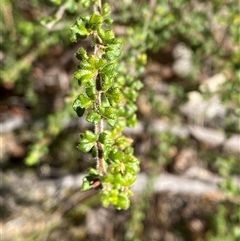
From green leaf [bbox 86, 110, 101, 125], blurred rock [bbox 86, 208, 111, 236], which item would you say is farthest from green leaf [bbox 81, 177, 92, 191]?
blurred rock [bbox 86, 208, 111, 236]

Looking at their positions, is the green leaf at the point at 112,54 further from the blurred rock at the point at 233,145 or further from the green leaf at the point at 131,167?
the blurred rock at the point at 233,145

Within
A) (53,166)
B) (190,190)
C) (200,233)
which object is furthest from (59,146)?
(200,233)

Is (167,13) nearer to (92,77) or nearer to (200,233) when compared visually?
(92,77)

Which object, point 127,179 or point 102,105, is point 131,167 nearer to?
point 127,179

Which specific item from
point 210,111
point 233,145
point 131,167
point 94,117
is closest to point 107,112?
point 94,117

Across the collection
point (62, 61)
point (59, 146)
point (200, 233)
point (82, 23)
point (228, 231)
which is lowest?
point (200, 233)

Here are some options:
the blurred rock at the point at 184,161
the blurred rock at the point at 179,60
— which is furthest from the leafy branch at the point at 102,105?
the blurred rock at the point at 179,60

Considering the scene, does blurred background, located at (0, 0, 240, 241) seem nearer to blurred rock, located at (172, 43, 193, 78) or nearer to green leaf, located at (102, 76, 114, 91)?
blurred rock, located at (172, 43, 193, 78)
